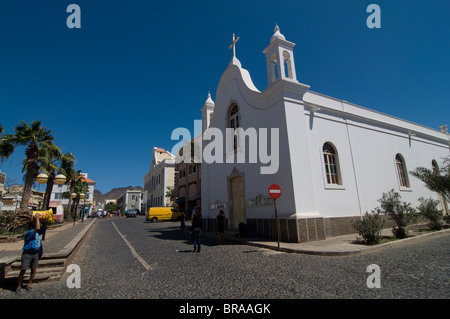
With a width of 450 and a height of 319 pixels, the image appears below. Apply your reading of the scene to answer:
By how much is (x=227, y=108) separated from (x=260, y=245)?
9.55 metres

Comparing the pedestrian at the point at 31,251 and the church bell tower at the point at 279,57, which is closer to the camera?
the pedestrian at the point at 31,251

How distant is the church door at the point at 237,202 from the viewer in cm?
1370

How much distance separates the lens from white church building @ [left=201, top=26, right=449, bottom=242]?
34.0ft

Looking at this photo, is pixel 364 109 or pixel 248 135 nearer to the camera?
pixel 248 135

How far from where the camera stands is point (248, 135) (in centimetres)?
1344

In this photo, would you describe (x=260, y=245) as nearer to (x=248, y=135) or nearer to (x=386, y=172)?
(x=248, y=135)

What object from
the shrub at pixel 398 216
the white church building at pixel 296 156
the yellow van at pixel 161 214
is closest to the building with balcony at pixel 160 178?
the yellow van at pixel 161 214

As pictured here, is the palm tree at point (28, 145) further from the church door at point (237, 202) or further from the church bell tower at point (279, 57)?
the church bell tower at point (279, 57)

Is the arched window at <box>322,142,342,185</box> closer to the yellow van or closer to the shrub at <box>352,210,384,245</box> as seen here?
the shrub at <box>352,210,384,245</box>

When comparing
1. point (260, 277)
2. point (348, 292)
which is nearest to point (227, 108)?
point (260, 277)

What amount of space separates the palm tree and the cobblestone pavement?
39.3 feet

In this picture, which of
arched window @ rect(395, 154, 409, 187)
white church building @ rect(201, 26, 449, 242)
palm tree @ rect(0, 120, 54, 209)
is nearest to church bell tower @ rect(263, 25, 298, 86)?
white church building @ rect(201, 26, 449, 242)

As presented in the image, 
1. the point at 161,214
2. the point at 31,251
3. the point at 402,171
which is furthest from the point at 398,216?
the point at 161,214

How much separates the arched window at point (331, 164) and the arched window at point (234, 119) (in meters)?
5.09
